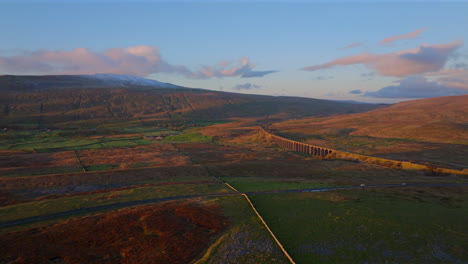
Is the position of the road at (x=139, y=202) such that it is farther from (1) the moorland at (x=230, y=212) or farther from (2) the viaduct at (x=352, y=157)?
(2) the viaduct at (x=352, y=157)

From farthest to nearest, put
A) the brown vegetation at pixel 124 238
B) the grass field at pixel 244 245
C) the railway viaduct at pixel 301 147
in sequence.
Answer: the railway viaduct at pixel 301 147, the brown vegetation at pixel 124 238, the grass field at pixel 244 245

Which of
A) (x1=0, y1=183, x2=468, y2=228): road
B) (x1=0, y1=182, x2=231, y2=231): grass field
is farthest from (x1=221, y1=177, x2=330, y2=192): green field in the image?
(x1=0, y1=182, x2=231, y2=231): grass field

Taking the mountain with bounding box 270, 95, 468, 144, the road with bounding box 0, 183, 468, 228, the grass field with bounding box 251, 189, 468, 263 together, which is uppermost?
the mountain with bounding box 270, 95, 468, 144

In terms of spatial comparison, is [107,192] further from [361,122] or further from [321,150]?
[361,122]

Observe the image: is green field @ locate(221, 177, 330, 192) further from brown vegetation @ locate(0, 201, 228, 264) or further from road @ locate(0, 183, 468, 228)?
brown vegetation @ locate(0, 201, 228, 264)

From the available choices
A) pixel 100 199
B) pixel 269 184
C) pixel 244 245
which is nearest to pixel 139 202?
pixel 100 199

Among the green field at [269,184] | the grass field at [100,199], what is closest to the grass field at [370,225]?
the green field at [269,184]
